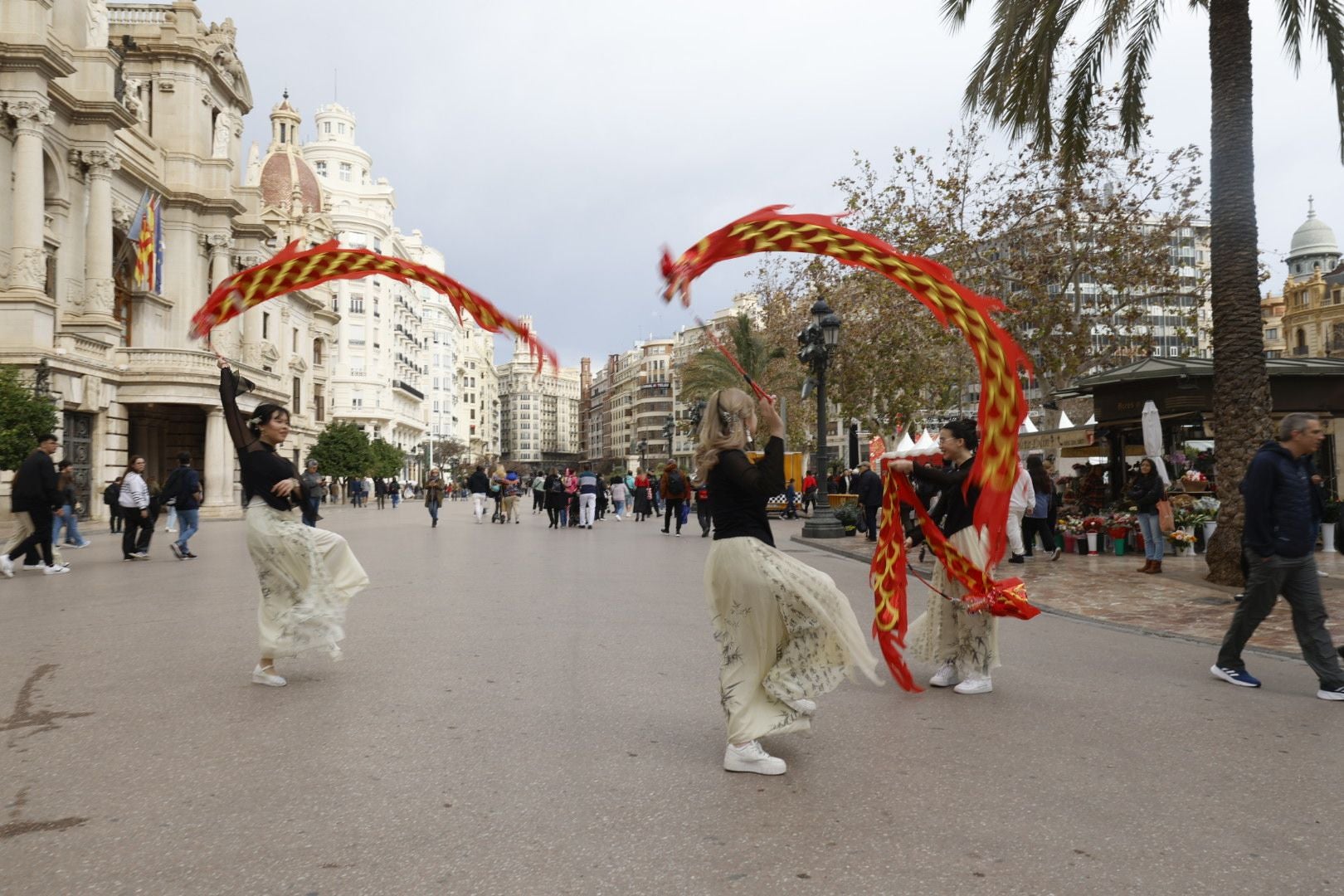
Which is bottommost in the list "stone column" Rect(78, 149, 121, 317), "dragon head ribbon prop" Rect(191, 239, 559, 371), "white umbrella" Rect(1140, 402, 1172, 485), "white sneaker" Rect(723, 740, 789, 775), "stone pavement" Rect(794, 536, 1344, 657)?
"stone pavement" Rect(794, 536, 1344, 657)

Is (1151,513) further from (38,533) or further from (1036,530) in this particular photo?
(38,533)

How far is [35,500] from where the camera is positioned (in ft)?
44.2

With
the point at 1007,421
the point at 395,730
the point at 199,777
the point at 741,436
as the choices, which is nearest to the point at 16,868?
the point at 199,777

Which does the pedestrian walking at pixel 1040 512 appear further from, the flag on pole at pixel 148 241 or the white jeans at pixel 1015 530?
the flag on pole at pixel 148 241

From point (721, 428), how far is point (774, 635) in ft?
3.22

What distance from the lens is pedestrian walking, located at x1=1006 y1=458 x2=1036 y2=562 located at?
1117 cm

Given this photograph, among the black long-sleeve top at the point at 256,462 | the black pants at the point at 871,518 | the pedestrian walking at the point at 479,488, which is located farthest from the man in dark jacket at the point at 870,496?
the pedestrian walking at the point at 479,488

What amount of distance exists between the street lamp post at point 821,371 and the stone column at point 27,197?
21.1 metres

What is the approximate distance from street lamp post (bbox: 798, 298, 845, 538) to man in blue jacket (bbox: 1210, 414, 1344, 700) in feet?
51.1

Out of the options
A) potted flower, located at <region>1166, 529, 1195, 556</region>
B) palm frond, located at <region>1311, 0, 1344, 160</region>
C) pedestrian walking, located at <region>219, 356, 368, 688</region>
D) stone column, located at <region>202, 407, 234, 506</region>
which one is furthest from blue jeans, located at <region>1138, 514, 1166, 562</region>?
stone column, located at <region>202, 407, 234, 506</region>

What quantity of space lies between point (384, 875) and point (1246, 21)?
13.1 m

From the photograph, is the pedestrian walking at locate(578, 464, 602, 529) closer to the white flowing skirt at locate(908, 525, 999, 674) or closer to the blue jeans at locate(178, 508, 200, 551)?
→ the blue jeans at locate(178, 508, 200, 551)

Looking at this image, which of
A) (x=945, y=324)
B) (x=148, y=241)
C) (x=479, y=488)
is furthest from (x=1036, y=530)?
(x=148, y=241)

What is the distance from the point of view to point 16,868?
11.0 feet
